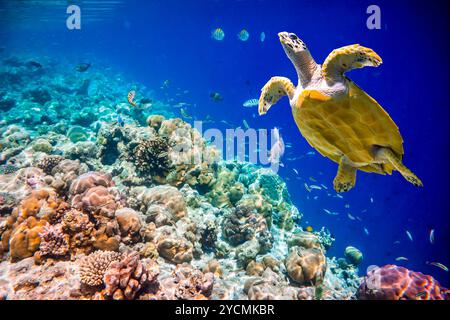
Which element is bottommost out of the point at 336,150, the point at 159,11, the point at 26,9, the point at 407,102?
the point at 336,150

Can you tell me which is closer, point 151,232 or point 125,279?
point 125,279

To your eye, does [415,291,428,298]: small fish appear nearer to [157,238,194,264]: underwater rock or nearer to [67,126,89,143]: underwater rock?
[157,238,194,264]: underwater rock

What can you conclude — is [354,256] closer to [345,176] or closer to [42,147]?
[345,176]

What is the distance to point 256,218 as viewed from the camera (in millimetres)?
6188

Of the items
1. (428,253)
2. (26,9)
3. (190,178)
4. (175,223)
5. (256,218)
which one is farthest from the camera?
(428,253)

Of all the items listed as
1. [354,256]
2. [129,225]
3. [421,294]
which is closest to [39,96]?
[129,225]

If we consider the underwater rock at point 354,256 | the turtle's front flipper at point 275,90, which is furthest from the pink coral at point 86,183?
the underwater rock at point 354,256

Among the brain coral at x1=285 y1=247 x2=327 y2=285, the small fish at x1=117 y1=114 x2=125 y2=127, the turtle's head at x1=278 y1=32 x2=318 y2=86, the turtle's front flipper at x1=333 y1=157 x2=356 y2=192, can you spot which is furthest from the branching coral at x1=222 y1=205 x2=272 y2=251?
the small fish at x1=117 y1=114 x2=125 y2=127

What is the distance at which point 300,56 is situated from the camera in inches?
148

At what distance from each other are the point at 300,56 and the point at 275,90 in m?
0.94
